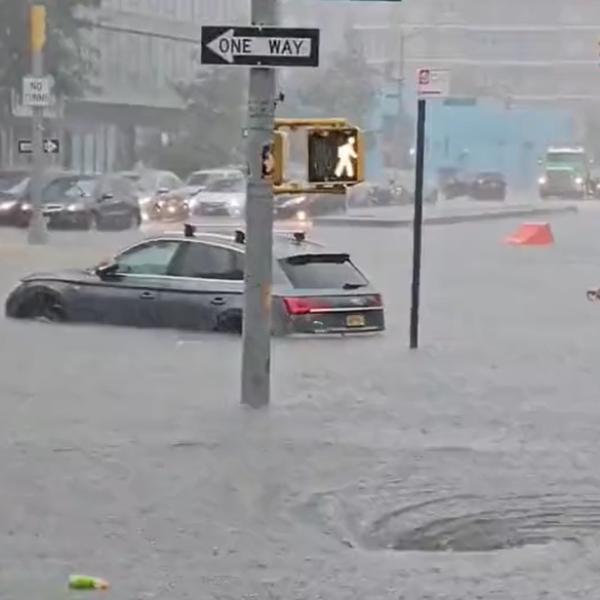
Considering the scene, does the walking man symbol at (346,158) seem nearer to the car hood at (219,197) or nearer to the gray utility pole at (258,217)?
the gray utility pole at (258,217)

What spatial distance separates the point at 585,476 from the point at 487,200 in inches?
2741

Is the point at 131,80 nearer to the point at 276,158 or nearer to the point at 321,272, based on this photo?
the point at 321,272

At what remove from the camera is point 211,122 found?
78812mm

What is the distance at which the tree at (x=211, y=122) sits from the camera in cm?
7800

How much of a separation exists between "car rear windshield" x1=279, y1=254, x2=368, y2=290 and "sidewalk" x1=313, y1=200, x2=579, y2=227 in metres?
31.6

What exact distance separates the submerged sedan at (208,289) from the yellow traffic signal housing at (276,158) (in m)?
5.89

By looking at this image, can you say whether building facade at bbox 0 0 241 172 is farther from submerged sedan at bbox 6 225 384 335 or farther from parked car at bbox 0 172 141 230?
submerged sedan at bbox 6 225 384 335

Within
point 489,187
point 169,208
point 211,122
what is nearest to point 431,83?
point 169,208

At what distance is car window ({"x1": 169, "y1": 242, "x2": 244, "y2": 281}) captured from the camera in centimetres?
2136

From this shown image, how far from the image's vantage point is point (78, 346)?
2014 cm

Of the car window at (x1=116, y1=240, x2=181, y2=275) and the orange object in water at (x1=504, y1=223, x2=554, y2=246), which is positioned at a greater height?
the car window at (x1=116, y1=240, x2=181, y2=275)

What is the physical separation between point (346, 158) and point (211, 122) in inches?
2532

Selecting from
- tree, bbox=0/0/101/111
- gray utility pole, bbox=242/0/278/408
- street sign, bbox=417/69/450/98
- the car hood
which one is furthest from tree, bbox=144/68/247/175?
gray utility pole, bbox=242/0/278/408

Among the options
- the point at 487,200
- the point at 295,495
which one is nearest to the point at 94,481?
→ the point at 295,495
